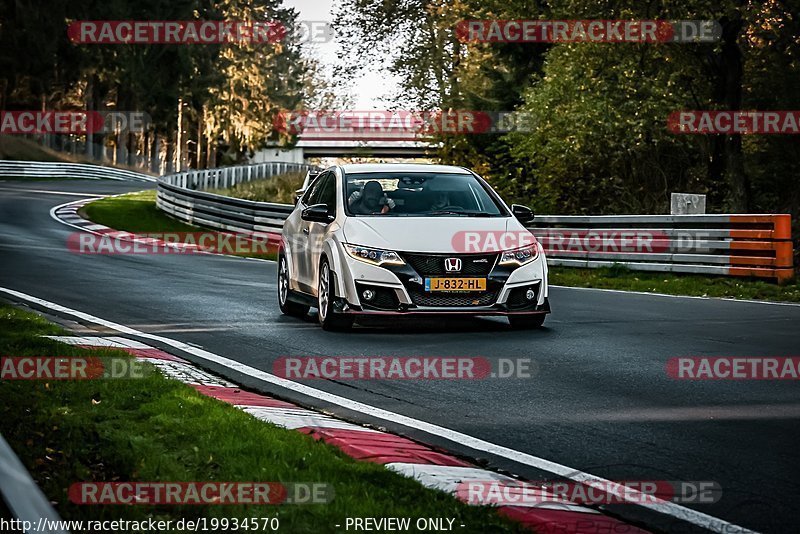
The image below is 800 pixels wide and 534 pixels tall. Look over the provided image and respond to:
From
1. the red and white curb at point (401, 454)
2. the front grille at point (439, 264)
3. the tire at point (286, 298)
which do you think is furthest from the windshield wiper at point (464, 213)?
the red and white curb at point (401, 454)

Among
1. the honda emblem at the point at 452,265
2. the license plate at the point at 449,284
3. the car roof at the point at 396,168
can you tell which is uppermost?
the car roof at the point at 396,168

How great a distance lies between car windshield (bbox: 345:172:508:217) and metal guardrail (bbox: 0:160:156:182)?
5762cm

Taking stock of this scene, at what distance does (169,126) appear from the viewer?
77375mm

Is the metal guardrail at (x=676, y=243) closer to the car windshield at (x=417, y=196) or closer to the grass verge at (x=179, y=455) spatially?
the car windshield at (x=417, y=196)

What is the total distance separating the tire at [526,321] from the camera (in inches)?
529

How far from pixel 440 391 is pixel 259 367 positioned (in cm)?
184

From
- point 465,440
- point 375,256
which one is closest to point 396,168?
point 375,256

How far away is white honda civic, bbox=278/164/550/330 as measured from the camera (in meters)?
12.8

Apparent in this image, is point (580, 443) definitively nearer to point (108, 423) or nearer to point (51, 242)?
point (108, 423)

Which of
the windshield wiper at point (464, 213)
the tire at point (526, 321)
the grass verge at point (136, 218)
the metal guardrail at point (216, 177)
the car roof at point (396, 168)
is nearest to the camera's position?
the tire at point (526, 321)

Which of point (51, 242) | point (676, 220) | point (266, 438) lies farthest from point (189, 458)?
point (51, 242)

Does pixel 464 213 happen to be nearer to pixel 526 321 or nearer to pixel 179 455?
pixel 526 321

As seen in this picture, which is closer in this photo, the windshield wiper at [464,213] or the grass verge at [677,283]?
the windshield wiper at [464,213]

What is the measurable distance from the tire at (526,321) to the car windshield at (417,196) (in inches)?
43.6
